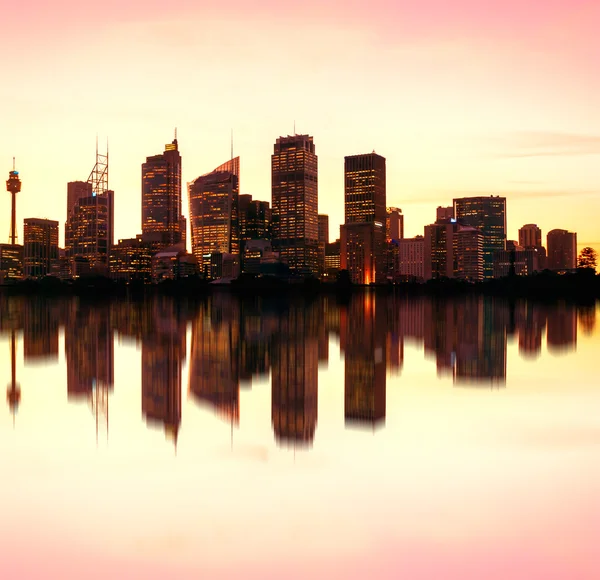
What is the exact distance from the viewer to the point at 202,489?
34.3 ft

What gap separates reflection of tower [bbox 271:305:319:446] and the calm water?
117mm

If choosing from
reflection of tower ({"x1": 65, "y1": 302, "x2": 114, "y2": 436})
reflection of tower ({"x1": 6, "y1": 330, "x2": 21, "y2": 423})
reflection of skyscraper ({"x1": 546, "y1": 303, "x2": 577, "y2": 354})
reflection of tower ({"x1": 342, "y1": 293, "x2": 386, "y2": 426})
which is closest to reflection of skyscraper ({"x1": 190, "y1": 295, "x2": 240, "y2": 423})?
reflection of tower ({"x1": 65, "y1": 302, "x2": 114, "y2": 436})

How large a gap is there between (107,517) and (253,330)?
32467 millimetres

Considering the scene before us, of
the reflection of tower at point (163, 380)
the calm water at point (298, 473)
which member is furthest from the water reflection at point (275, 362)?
the calm water at point (298, 473)

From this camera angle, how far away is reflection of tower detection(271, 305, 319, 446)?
14234mm

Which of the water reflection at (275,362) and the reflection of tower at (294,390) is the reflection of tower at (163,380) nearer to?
Answer: the water reflection at (275,362)

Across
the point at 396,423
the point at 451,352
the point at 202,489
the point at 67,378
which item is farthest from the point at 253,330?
the point at 202,489

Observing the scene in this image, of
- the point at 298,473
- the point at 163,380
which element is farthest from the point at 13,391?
the point at 298,473

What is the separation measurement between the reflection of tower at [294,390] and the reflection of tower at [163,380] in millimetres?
2221

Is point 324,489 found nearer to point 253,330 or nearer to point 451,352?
point 451,352

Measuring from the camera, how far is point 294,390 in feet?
62.3

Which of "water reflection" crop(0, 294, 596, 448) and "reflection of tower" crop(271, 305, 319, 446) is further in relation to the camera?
"water reflection" crop(0, 294, 596, 448)

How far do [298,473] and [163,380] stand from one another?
999 cm

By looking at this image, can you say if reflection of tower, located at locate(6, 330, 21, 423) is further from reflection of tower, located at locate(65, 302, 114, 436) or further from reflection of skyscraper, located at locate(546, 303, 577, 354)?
reflection of skyscraper, located at locate(546, 303, 577, 354)
